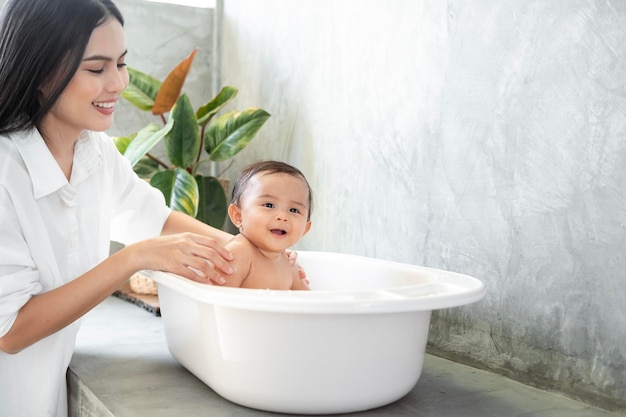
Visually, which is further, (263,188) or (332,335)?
(263,188)

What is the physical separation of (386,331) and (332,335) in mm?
97

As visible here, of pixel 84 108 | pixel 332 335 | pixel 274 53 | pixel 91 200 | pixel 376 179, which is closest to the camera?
pixel 332 335

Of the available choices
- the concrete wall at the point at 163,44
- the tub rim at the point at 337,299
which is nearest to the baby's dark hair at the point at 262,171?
the tub rim at the point at 337,299

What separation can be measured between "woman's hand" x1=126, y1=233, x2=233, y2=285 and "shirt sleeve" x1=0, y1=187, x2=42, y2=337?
7.2 inches

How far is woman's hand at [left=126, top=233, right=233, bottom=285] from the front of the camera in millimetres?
1291

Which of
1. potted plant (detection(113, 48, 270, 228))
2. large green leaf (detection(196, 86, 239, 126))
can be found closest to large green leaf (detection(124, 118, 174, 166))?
potted plant (detection(113, 48, 270, 228))

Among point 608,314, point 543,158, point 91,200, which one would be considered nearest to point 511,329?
point 608,314

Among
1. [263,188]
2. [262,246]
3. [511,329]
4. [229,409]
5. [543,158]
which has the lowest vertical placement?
[229,409]

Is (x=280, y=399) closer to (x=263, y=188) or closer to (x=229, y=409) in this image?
(x=229, y=409)

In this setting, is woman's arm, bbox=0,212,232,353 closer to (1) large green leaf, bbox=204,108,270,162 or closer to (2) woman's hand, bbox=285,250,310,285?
(2) woman's hand, bbox=285,250,310,285

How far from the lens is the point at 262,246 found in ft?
4.84

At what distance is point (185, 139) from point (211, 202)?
0.26m

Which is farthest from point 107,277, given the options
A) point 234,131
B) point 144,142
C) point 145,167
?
point 145,167

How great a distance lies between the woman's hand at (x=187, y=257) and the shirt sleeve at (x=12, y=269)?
18 centimetres
